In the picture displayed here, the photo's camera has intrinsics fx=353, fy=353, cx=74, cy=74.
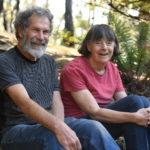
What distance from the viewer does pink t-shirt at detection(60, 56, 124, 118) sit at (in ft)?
11.6

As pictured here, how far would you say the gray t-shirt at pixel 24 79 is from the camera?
9.62 feet

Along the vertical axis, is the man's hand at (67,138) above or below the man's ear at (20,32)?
below

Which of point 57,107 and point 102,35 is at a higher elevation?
point 102,35

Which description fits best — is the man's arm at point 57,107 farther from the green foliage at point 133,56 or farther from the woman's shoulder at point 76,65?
the green foliage at point 133,56

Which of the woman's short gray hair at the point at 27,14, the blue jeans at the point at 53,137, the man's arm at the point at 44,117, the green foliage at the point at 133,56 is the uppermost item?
the woman's short gray hair at the point at 27,14

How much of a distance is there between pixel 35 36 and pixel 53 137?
933 millimetres

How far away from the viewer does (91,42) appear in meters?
3.69

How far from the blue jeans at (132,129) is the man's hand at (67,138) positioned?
75 cm

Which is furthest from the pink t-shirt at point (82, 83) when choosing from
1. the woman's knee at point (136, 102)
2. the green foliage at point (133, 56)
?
the green foliage at point (133, 56)

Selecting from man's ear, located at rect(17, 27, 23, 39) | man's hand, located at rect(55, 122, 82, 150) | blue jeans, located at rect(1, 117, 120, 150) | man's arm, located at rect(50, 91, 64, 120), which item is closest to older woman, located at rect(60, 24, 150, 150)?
man's arm, located at rect(50, 91, 64, 120)

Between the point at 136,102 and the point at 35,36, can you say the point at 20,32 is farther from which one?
the point at 136,102

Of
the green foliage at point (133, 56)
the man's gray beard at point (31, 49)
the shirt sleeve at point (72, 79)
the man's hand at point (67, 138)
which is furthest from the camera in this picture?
the green foliage at point (133, 56)

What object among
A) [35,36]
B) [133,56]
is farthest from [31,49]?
[133,56]

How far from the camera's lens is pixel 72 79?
351 centimetres
